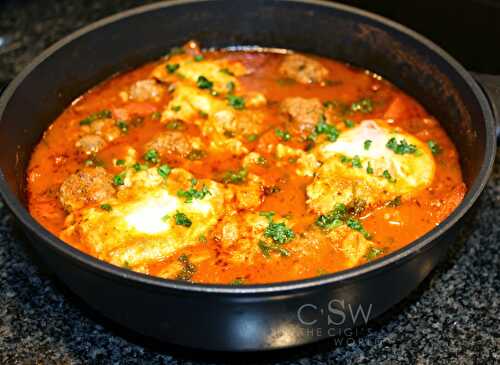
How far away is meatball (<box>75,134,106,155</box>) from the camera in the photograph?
142 inches

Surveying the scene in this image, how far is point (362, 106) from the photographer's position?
3910 millimetres

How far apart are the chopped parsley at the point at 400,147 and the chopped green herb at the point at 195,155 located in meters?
0.99

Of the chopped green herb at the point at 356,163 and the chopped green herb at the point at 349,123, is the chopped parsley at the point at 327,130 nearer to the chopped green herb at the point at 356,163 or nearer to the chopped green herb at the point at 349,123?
the chopped green herb at the point at 349,123

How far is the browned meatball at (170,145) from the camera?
355cm

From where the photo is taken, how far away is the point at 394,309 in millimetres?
3223

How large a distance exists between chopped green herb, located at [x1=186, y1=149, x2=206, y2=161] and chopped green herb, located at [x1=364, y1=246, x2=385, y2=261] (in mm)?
1078

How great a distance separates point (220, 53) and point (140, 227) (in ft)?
5.88

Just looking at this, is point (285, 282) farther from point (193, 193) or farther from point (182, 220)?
point (193, 193)

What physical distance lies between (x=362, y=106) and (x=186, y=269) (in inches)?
63.2

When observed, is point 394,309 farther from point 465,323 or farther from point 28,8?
point 28,8

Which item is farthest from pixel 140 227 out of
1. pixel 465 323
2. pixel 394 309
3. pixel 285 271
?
pixel 465 323

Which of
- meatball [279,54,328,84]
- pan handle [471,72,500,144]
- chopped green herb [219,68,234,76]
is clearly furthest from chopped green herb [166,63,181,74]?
pan handle [471,72,500,144]

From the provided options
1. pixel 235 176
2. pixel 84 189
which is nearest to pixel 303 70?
pixel 235 176

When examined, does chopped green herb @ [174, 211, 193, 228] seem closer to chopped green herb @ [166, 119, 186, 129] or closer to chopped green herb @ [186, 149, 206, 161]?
A: chopped green herb @ [186, 149, 206, 161]
